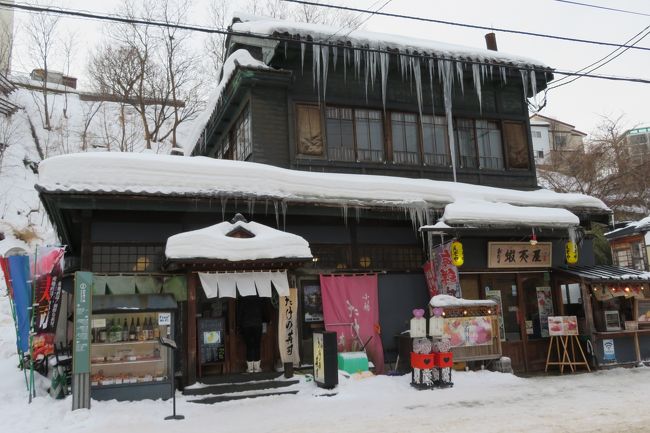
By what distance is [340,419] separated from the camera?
8.40 metres

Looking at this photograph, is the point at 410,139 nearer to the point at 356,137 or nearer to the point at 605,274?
the point at 356,137

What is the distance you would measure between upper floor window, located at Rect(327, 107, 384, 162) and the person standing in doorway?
17.2ft

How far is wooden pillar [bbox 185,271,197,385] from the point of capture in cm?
1041

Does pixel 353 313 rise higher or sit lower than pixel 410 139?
lower

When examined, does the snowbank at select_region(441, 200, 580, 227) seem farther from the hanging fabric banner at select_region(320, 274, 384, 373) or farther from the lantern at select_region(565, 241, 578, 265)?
the hanging fabric banner at select_region(320, 274, 384, 373)

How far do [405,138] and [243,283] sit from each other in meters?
7.57

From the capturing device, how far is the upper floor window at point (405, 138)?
51.1 ft

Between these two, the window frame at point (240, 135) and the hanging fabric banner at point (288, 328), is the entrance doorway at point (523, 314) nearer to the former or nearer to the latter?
the hanging fabric banner at point (288, 328)

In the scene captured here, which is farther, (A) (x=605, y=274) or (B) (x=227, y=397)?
(A) (x=605, y=274)

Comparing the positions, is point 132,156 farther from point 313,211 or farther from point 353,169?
point 353,169

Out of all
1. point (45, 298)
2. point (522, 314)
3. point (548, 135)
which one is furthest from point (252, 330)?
point (548, 135)

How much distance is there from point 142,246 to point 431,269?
7.19 meters

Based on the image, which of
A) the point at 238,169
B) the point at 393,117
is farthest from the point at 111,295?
the point at 393,117

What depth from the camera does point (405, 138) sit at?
15781mm
